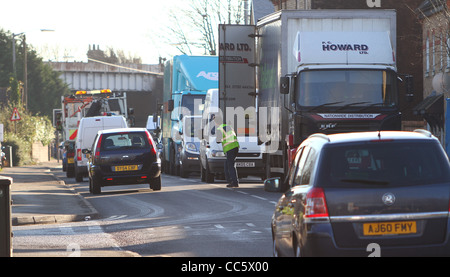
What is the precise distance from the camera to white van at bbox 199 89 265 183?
27953 mm

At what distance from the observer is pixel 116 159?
1001 inches

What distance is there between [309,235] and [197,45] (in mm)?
67559

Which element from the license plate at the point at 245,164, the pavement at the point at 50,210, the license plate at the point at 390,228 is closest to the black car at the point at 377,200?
the license plate at the point at 390,228

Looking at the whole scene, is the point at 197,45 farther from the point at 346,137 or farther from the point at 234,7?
the point at 346,137

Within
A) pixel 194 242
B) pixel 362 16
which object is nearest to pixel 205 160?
pixel 362 16

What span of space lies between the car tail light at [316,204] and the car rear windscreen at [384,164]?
0.09 meters

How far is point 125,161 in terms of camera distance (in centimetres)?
2536

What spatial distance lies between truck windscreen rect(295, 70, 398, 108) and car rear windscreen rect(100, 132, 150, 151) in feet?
21.0

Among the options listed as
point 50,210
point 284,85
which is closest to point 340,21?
point 284,85

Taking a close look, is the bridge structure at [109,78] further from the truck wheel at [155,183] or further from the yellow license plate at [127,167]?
the yellow license plate at [127,167]

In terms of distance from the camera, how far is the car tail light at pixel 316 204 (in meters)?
8.32

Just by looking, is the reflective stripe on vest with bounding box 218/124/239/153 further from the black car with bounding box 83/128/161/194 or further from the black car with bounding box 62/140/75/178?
the black car with bounding box 62/140/75/178

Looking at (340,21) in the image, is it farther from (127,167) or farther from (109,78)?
(109,78)

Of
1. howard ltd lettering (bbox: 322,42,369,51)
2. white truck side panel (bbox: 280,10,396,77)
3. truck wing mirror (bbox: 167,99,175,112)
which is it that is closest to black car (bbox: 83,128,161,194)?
white truck side panel (bbox: 280,10,396,77)
